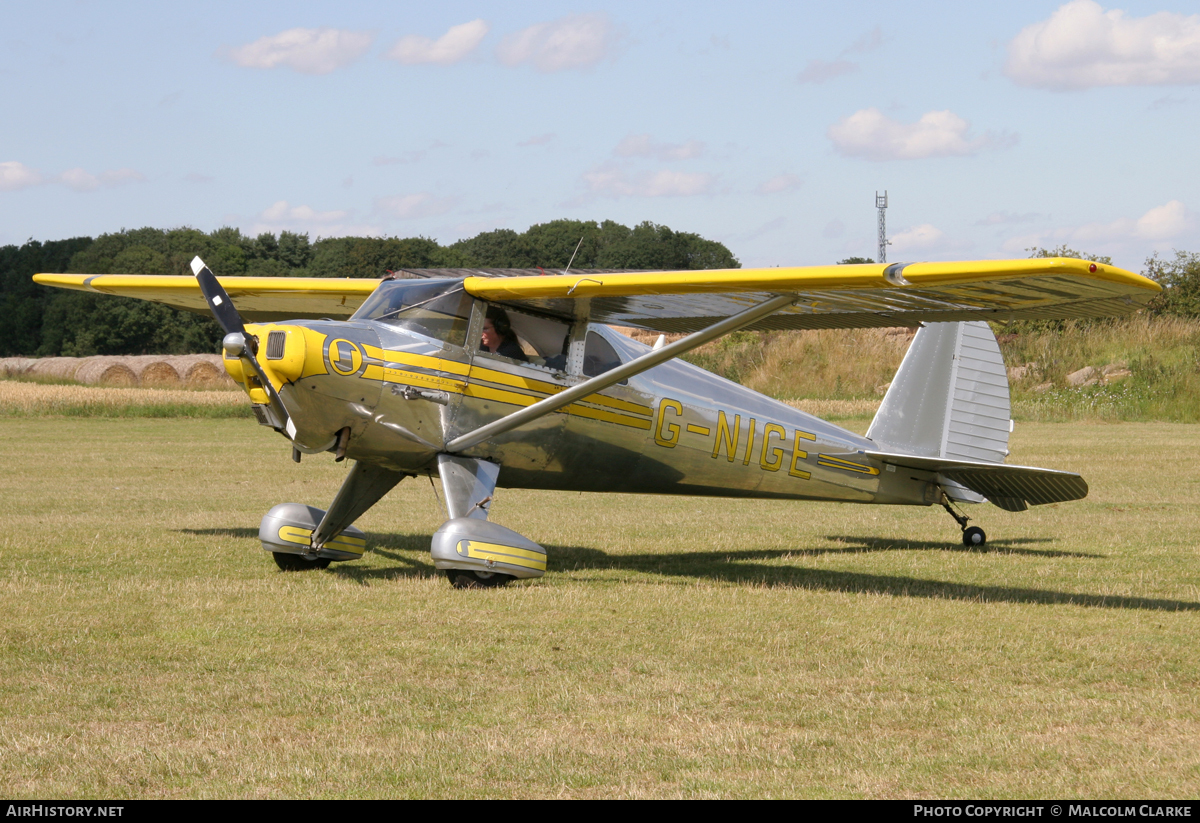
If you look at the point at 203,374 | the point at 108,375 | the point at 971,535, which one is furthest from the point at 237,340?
the point at 108,375

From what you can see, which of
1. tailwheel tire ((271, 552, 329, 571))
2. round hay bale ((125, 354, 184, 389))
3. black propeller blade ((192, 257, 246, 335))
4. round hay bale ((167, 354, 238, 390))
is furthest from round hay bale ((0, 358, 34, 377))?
black propeller blade ((192, 257, 246, 335))

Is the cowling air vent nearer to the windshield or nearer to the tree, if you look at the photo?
the windshield

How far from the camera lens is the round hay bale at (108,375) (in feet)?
132

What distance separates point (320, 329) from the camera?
25.0 feet

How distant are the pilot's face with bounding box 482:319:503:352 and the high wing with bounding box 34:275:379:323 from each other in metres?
1.81

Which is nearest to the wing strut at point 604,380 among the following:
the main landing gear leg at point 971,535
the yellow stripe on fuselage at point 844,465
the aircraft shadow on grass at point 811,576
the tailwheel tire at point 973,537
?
the aircraft shadow on grass at point 811,576

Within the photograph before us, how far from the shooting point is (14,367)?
153 feet

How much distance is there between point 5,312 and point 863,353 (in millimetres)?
67055

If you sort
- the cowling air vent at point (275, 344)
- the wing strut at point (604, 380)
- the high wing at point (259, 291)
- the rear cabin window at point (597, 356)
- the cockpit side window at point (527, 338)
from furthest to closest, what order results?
1. the high wing at point (259, 291)
2. the rear cabin window at point (597, 356)
3. the cockpit side window at point (527, 338)
4. the wing strut at point (604, 380)
5. the cowling air vent at point (275, 344)

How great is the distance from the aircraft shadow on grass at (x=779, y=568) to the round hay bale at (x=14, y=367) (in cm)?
4033

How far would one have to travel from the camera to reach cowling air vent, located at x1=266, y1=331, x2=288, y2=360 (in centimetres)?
733

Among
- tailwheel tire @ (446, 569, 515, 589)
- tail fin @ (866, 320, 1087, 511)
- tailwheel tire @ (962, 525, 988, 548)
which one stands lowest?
tailwheel tire @ (446, 569, 515, 589)

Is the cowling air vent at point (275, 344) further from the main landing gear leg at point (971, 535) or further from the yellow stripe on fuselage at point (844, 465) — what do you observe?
the main landing gear leg at point (971, 535)

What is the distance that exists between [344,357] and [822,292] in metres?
3.22
